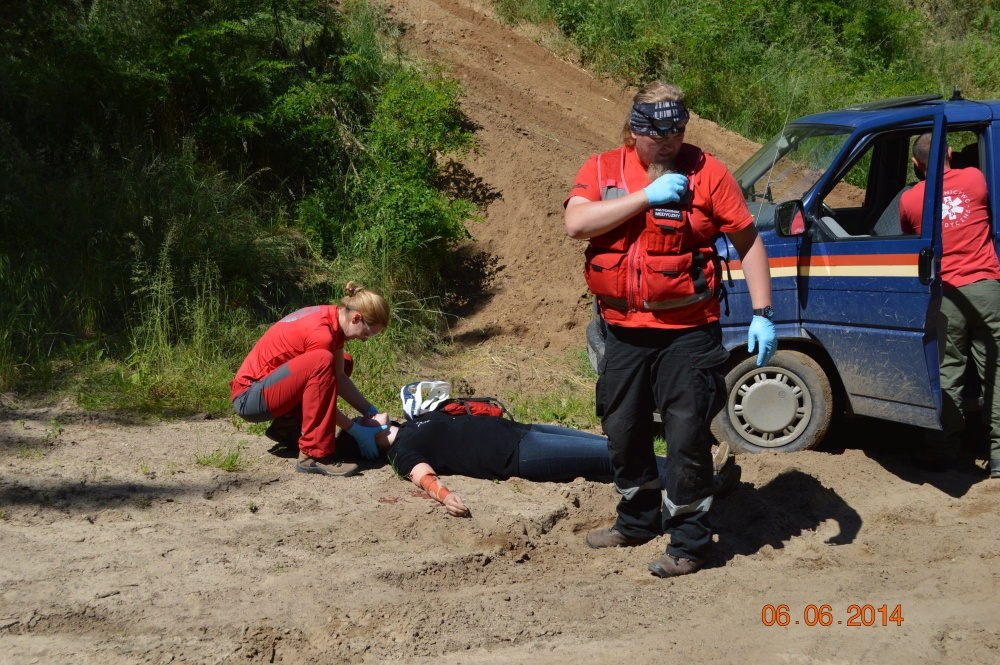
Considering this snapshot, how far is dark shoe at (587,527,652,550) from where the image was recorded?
4.83m

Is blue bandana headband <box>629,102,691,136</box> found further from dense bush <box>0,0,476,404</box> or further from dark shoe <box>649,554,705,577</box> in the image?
dense bush <box>0,0,476,404</box>

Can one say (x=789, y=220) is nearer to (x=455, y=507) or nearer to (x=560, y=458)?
(x=560, y=458)

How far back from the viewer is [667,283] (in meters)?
4.10

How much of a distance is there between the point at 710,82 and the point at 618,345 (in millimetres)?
10263

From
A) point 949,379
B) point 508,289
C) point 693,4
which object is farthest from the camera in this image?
point 693,4

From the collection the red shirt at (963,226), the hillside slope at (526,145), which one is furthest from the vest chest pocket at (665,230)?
the hillside slope at (526,145)

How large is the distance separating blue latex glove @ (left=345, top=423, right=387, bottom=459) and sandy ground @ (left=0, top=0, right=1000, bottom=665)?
0.48 ft

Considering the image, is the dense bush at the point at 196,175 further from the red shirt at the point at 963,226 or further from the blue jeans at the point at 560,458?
the red shirt at the point at 963,226

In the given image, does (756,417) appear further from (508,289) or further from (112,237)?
(112,237)

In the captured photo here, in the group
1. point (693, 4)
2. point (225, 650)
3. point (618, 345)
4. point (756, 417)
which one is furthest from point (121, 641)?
point (693, 4)

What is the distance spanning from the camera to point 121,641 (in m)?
3.68

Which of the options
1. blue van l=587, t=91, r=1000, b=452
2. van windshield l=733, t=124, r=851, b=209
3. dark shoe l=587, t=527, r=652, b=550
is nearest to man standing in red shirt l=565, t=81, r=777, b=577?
dark shoe l=587, t=527, r=652, b=550

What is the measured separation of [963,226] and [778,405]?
1524mm

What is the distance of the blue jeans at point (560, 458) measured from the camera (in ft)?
18.2
